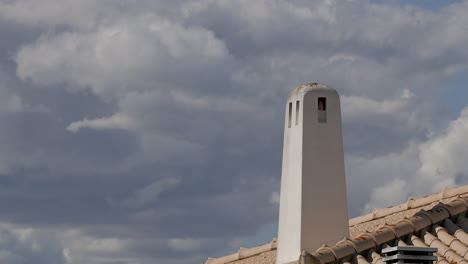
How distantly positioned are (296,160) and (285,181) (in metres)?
0.89

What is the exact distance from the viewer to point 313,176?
27.2 m

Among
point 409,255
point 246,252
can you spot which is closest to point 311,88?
point 246,252

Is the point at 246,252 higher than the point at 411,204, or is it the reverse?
the point at 246,252

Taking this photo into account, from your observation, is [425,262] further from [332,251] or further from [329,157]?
[329,157]

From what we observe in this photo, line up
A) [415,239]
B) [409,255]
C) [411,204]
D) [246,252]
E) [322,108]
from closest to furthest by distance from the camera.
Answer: [409,255], [415,239], [322,108], [411,204], [246,252]

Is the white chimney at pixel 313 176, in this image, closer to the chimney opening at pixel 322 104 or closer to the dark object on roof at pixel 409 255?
the chimney opening at pixel 322 104

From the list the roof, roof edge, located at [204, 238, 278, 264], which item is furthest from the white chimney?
the roof

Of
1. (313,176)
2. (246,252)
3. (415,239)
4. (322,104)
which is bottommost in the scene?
(415,239)

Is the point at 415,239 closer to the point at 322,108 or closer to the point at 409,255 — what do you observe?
the point at 409,255

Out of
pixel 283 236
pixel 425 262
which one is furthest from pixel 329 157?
pixel 425 262

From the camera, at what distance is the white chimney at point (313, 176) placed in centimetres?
2709

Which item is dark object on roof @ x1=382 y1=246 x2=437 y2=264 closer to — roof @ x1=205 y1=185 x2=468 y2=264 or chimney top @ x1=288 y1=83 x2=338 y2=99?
roof @ x1=205 y1=185 x2=468 y2=264

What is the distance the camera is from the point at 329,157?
27.4m

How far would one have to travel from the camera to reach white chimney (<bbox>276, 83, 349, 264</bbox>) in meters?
27.1
